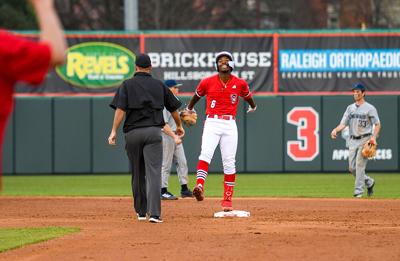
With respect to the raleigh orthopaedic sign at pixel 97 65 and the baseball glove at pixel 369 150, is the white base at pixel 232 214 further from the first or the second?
the raleigh orthopaedic sign at pixel 97 65

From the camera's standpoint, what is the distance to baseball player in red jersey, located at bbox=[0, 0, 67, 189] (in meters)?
5.40

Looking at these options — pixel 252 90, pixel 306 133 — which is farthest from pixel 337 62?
pixel 252 90

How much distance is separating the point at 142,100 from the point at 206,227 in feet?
5.24

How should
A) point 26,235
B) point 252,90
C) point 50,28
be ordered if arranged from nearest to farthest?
1. point 50,28
2. point 26,235
3. point 252,90

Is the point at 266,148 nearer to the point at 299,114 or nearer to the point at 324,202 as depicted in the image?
the point at 299,114

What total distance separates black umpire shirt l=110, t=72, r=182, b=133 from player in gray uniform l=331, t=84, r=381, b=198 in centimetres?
500

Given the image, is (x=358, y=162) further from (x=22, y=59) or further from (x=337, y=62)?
(x=22, y=59)

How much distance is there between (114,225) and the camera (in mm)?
12047

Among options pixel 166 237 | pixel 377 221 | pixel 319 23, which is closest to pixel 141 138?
pixel 166 237

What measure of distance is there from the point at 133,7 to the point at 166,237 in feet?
55.9

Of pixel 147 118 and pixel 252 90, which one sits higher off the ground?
pixel 252 90

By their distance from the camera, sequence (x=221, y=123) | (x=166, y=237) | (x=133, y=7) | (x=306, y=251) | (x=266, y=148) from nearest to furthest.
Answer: (x=306, y=251) → (x=166, y=237) → (x=221, y=123) → (x=266, y=148) → (x=133, y=7)

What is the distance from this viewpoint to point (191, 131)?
958 inches

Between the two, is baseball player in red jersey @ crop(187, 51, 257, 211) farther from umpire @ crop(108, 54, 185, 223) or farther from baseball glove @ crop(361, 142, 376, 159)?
baseball glove @ crop(361, 142, 376, 159)
